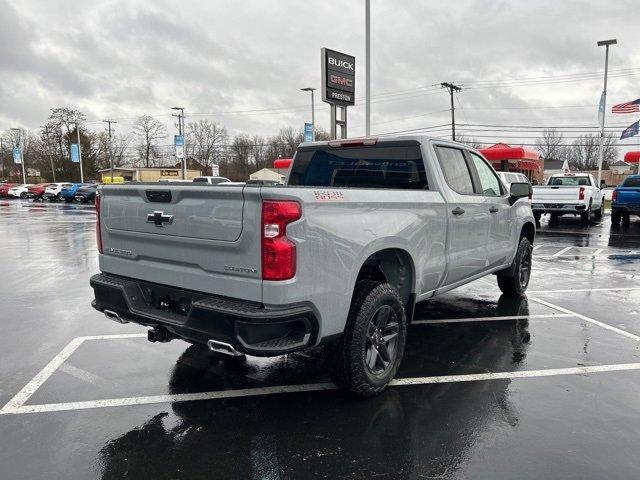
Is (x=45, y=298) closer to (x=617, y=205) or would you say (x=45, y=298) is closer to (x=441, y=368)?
(x=441, y=368)

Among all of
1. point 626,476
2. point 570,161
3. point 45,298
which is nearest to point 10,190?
point 45,298

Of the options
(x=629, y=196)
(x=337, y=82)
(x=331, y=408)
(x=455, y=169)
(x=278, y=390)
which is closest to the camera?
(x=331, y=408)

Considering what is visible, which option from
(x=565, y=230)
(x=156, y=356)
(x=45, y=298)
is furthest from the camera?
(x=565, y=230)

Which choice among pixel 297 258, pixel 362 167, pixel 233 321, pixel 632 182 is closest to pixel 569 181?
pixel 632 182

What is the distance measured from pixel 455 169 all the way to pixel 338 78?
10.7 metres

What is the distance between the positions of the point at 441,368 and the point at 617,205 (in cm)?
1570

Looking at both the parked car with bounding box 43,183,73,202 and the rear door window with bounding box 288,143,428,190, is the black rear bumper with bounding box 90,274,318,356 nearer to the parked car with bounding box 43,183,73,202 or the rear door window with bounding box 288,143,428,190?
the rear door window with bounding box 288,143,428,190

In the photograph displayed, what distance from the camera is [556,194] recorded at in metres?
18.2

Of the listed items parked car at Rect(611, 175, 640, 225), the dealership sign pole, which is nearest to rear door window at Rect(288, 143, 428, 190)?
the dealership sign pole

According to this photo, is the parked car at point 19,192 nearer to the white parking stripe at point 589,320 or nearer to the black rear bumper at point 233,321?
the white parking stripe at point 589,320

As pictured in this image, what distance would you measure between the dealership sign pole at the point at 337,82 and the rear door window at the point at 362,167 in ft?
30.5

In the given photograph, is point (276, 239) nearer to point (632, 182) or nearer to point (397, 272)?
point (397, 272)

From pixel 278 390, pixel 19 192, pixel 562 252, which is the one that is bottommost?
pixel 562 252

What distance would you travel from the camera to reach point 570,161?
11725 cm
